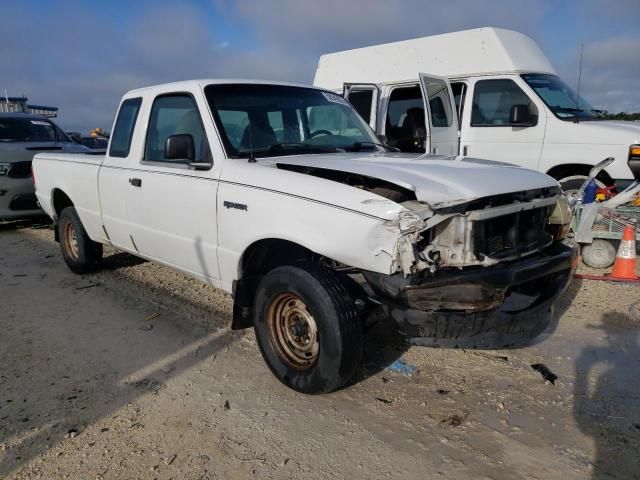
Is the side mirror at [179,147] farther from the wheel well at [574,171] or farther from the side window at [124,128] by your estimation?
the wheel well at [574,171]

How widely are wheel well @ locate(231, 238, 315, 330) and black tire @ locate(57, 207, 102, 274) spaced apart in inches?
110

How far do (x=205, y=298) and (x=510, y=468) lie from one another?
10.4 feet

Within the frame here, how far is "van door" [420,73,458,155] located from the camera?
6.61m

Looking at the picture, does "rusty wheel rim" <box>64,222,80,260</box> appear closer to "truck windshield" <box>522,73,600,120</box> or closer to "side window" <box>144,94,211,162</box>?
"side window" <box>144,94,211,162</box>

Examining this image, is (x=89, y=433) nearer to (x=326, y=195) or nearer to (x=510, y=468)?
(x=326, y=195)

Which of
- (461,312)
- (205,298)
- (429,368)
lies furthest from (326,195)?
(205,298)

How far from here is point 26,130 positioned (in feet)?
29.4

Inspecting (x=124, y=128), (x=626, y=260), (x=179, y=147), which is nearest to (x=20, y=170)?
(x=124, y=128)

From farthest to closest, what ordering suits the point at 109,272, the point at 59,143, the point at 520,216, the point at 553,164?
1. the point at 59,143
2. the point at 553,164
3. the point at 109,272
4. the point at 520,216

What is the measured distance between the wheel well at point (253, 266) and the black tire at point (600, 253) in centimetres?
384

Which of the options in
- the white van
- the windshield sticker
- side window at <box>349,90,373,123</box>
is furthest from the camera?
side window at <box>349,90,373,123</box>

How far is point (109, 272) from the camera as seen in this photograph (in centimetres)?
572

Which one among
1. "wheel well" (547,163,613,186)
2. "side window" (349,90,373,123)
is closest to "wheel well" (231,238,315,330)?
"wheel well" (547,163,613,186)

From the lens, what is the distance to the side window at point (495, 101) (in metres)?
6.75
